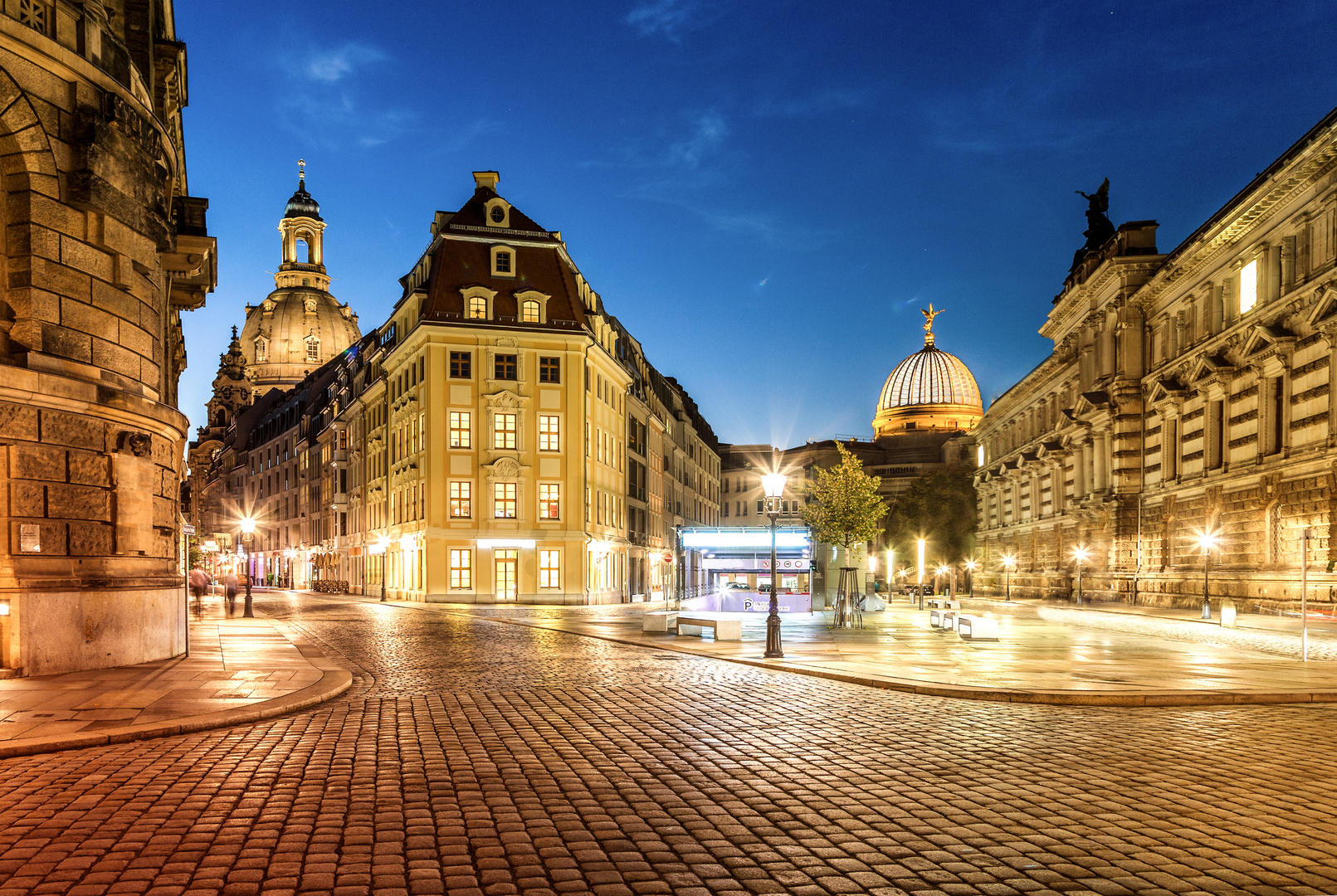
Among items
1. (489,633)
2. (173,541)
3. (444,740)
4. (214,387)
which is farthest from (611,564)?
(214,387)

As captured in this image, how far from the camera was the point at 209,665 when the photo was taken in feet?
61.5

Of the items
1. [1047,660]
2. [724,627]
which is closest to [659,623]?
[724,627]

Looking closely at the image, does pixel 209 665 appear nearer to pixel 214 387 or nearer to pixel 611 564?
pixel 611 564

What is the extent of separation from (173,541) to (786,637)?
14.6 meters

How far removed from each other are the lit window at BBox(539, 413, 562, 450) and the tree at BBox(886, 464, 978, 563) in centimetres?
4224

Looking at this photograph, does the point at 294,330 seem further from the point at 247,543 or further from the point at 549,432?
the point at 549,432

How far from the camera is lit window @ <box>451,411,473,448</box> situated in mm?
55531

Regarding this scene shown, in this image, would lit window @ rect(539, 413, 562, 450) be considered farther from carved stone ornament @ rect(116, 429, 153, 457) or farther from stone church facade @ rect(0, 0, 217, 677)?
carved stone ornament @ rect(116, 429, 153, 457)

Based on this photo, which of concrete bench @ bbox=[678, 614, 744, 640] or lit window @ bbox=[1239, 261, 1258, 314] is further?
lit window @ bbox=[1239, 261, 1258, 314]

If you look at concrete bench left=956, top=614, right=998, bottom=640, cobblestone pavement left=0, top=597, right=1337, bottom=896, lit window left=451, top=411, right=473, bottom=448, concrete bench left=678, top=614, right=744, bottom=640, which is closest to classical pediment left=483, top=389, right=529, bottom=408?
lit window left=451, top=411, right=473, bottom=448

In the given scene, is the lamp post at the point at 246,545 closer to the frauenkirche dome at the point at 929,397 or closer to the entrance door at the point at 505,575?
the entrance door at the point at 505,575

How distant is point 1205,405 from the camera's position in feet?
139

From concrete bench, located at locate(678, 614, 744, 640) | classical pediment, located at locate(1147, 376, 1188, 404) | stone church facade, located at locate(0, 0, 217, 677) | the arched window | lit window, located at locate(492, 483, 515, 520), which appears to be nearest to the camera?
stone church facade, located at locate(0, 0, 217, 677)

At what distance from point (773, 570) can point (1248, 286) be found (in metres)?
26.7
